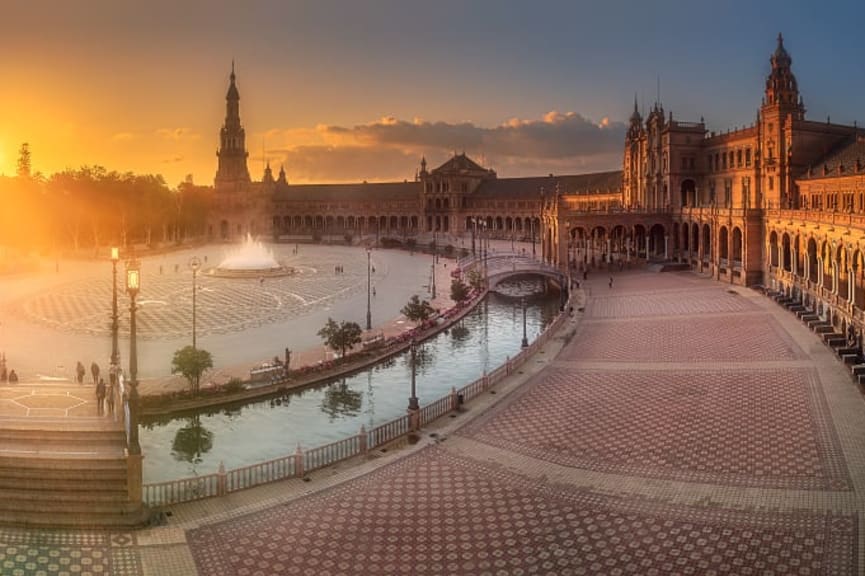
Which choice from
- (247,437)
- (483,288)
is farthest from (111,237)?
(247,437)

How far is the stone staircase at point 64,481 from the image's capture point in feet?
66.0

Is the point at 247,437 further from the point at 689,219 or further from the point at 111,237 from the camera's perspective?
the point at 111,237

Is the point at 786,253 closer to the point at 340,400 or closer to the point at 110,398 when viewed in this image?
the point at 340,400

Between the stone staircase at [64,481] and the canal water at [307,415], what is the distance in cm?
495

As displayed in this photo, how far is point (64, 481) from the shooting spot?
2091cm

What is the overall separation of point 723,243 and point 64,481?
68.7 m

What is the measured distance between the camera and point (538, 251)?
111 meters

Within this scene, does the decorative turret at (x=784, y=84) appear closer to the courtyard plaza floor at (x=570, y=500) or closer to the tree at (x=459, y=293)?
the tree at (x=459, y=293)

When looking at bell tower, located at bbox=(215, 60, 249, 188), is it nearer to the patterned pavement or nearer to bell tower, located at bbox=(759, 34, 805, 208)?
the patterned pavement

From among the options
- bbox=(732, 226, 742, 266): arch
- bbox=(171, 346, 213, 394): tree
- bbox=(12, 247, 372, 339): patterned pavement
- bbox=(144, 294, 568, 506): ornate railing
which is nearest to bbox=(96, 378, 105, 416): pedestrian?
bbox=(144, 294, 568, 506): ornate railing

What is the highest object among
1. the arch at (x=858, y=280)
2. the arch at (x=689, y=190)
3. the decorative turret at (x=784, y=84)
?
the decorative turret at (x=784, y=84)

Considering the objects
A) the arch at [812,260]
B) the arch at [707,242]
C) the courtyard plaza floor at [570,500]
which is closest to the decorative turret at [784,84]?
the arch at [707,242]

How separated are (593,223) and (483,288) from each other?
811 inches

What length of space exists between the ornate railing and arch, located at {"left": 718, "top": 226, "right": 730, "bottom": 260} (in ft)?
167
